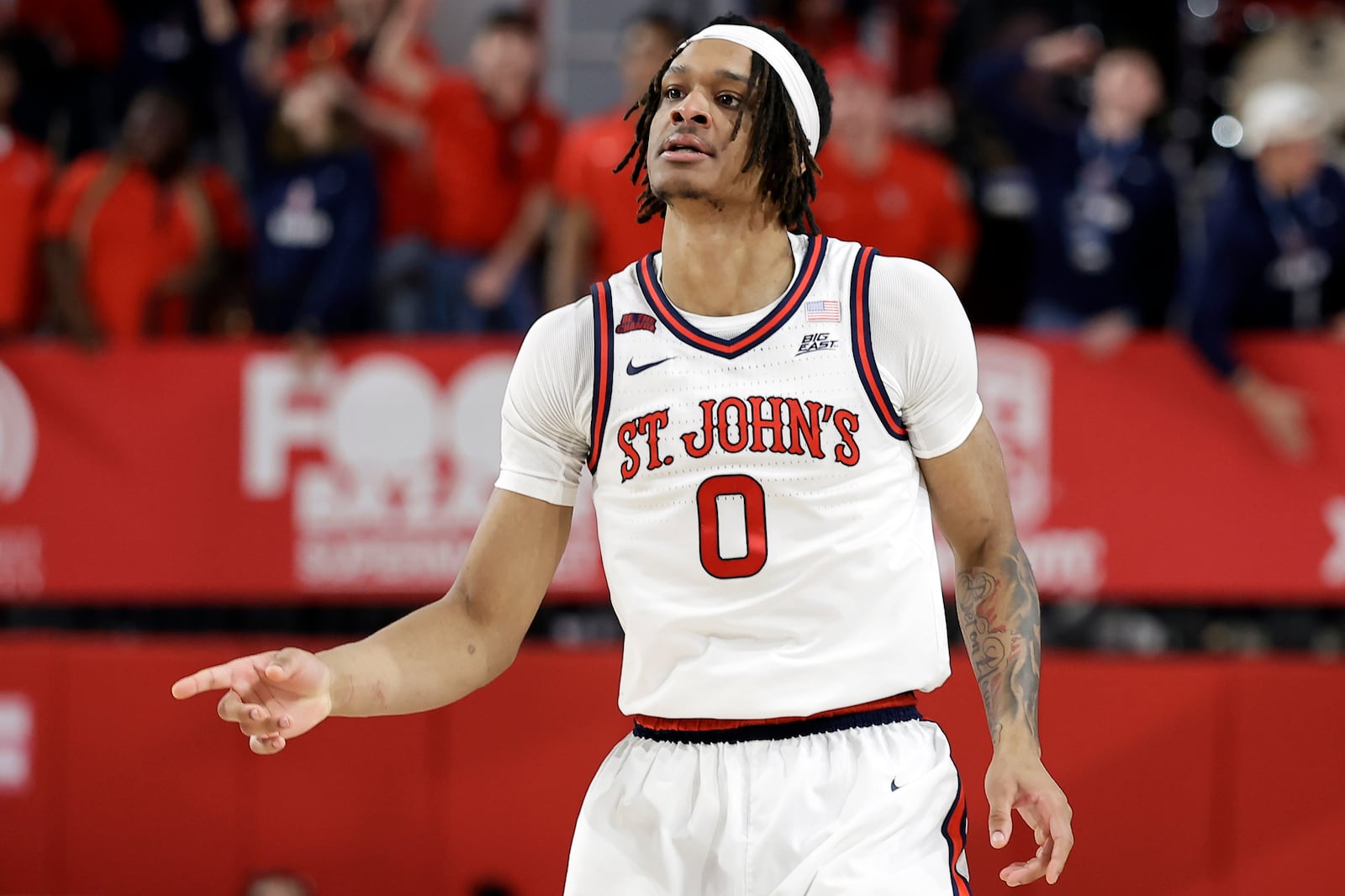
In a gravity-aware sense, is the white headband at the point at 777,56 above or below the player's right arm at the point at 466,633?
above

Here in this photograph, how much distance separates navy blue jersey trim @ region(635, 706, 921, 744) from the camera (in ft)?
10.1

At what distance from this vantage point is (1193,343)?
679 centimetres

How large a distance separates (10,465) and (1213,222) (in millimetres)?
5441

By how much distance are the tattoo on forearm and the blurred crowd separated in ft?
12.8

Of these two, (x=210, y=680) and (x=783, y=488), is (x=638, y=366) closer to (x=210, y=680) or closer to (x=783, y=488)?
(x=783, y=488)

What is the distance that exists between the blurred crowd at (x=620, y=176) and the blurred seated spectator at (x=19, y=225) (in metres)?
0.01

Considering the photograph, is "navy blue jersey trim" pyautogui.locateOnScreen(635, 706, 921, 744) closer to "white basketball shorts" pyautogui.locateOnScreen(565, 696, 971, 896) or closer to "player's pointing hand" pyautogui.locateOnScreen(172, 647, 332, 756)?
"white basketball shorts" pyautogui.locateOnScreen(565, 696, 971, 896)

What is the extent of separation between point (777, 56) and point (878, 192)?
14.7ft

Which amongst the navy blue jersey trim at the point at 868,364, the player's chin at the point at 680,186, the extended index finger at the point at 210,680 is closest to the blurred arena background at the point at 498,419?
the navy blue jersey trim at the point at 868,364

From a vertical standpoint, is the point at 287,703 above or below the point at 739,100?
below

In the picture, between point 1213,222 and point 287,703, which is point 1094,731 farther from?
point 287,703

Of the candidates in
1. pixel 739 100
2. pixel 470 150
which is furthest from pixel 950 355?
pixel 470 150

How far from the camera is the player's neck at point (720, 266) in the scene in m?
3.21

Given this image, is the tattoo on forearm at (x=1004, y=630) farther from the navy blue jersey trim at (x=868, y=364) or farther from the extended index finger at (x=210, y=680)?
the extended index finger at (x=210, y=680)
